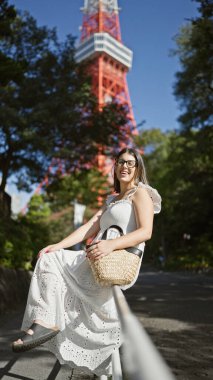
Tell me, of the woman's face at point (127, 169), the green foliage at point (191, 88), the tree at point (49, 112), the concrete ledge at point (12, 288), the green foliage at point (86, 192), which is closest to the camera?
the woman's face at point (127, 169)

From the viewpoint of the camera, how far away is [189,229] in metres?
28.9

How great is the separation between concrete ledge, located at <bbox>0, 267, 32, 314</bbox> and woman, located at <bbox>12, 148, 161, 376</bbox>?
4.64 metres

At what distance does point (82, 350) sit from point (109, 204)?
0.91 meters

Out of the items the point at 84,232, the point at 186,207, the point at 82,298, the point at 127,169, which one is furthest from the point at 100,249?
the point at 186,207

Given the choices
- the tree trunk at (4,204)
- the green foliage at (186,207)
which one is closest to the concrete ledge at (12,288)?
the tree trunk at (4,204)

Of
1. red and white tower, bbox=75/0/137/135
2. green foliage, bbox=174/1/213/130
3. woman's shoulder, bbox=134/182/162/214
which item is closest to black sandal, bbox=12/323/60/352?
woman's shoulder, bbox=134/182/162/214

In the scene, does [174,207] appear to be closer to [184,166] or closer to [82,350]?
[184,166]

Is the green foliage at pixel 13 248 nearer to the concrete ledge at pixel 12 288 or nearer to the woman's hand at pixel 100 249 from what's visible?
the concrete ledge at pixel 12 288

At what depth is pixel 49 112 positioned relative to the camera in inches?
543

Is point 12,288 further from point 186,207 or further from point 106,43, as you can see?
point 106,43

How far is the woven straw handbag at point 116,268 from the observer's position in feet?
7.06

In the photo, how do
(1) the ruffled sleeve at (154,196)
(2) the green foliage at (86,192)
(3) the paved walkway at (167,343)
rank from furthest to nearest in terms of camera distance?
(2) the green foliage at (86,192), (3) the paved walkway at (167,343), (1) the ruffled sleeve at (154,196)

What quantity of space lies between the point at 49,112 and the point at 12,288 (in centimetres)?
742

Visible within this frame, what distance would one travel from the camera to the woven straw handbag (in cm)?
215
